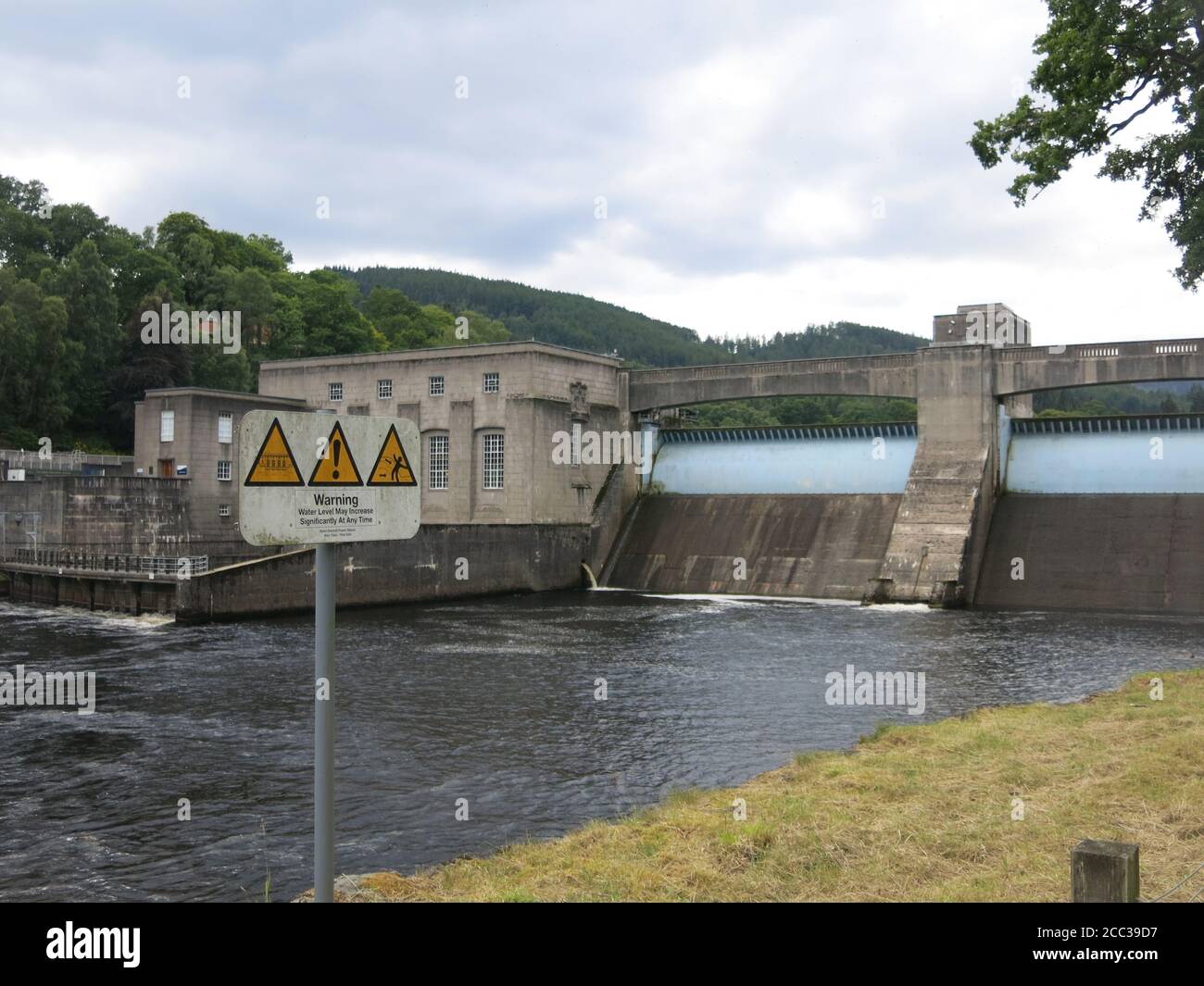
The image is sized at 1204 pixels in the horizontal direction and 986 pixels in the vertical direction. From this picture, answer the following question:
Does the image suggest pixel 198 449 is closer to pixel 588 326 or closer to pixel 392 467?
pixel 392 467

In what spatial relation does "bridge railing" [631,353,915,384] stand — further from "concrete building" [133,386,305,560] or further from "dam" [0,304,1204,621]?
"concrete building" [133,386,305,560]

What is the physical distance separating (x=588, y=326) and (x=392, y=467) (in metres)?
166

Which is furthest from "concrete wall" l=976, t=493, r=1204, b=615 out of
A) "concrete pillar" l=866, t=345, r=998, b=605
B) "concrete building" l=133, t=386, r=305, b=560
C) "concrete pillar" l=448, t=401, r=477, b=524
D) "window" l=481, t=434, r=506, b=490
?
"concrete building" l=133, t=386, r=305, b=560

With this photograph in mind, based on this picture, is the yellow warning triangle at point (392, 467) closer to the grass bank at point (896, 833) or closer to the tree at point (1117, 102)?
the grass bank at point (896, 833)

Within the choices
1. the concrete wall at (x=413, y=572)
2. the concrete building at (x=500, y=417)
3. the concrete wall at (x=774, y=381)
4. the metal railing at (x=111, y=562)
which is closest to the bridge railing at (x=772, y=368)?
the concrete wall at (x=774, y=381)

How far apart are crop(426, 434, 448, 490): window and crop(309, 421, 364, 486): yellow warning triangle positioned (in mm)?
51267

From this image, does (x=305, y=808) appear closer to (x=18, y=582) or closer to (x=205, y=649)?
(x=205, y=649)

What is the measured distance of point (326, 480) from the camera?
5941 mm

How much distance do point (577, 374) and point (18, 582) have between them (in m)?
27.4

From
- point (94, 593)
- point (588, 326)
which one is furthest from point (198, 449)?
point (588, 326)

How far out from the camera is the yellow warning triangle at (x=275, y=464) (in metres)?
5.74

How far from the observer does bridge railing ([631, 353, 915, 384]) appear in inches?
1986

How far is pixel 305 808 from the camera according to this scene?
14922 mm
